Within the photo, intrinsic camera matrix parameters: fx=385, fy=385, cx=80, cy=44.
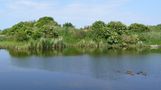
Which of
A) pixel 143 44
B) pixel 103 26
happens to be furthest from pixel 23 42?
pixel 143 44

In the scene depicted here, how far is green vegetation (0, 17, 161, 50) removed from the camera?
198ft

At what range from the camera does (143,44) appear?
65000 mm

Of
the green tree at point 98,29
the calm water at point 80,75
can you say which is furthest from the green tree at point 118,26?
the calm water at point 80,75

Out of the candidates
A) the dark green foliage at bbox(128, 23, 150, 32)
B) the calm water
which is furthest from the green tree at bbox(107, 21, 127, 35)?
the calm water

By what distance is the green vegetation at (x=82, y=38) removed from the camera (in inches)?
2371

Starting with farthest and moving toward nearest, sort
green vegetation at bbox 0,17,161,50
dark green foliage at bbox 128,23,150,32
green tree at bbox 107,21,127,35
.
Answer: dark green foliage at bbox 128,23,150,32 < green tree at bbox 107,21,127,35 < green vegetation at bbox 0,17,161,50

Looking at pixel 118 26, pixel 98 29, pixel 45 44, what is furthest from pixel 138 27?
pixel 45 44

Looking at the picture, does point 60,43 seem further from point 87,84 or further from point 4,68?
point 87,84

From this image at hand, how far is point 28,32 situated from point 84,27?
12583 millimetres

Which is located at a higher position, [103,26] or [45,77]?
[103,26]

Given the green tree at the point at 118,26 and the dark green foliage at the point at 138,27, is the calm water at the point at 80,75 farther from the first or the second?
the dark green foliage at the point at 138,27

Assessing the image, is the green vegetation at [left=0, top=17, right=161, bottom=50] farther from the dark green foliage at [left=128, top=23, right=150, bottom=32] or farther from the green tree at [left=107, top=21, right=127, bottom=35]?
the dark green foliage at [left=128, top=23, right=150, bottom=32]

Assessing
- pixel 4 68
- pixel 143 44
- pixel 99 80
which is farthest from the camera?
pixel 143 44

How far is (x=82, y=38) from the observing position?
67.4m
